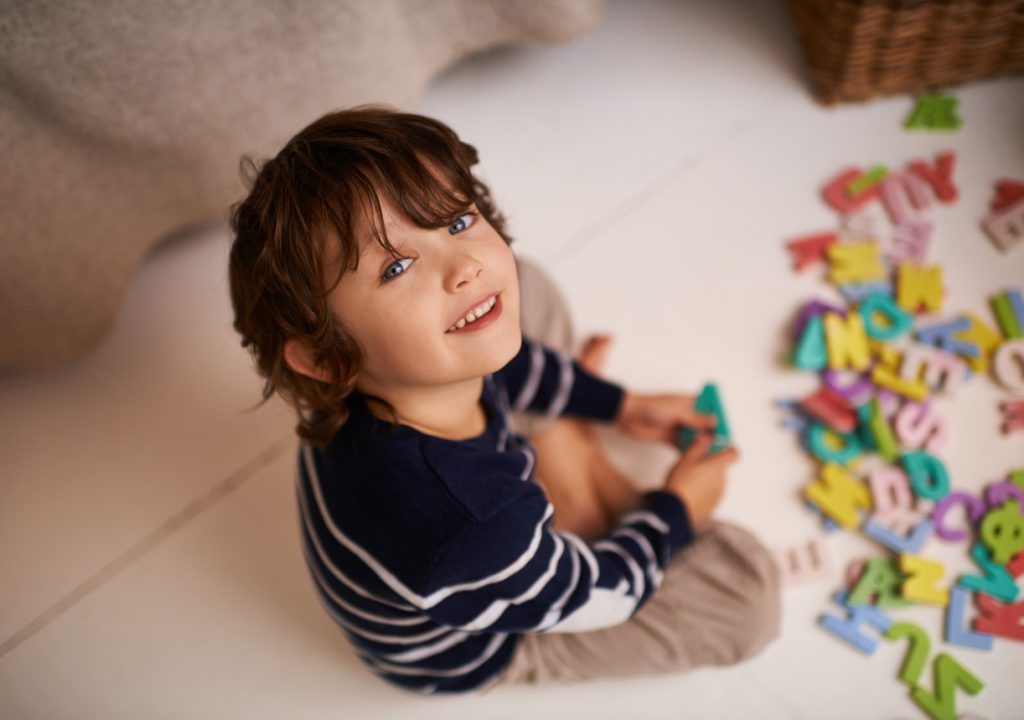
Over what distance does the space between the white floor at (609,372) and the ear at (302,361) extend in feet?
1.39

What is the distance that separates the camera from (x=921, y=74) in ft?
4.00

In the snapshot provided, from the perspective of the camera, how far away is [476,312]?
67 cm

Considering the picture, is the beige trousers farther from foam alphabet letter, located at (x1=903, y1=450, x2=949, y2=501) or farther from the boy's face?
the boy's face

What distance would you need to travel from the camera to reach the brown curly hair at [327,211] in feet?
2.06

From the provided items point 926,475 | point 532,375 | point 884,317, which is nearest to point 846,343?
point 884,317

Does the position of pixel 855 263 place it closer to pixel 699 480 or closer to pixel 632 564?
pixel 699 480

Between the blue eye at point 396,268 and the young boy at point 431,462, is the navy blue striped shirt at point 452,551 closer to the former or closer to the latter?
the young boy at point 431,462

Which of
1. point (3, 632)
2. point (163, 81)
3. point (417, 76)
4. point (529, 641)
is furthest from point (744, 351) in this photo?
point (3, 632)

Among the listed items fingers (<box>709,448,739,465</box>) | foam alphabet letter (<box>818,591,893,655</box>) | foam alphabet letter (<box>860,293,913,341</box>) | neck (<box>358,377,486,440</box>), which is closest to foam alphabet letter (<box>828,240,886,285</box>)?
foam alphabet letter (<box>860,293,913,341</box>)

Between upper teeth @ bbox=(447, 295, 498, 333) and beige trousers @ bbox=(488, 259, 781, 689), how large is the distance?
14.3 inches

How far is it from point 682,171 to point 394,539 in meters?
0.81

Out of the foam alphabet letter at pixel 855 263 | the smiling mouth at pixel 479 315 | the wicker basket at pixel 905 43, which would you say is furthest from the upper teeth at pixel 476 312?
the wicker basket at pixel 905 43

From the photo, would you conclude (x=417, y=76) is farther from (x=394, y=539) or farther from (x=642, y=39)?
(x=394, y=539)

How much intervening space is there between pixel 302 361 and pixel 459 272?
0.52 feet
